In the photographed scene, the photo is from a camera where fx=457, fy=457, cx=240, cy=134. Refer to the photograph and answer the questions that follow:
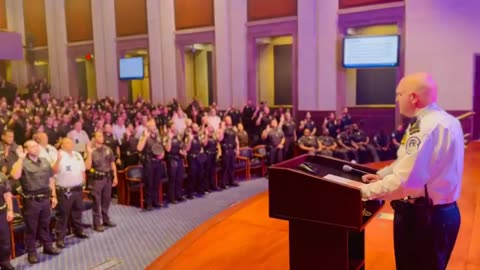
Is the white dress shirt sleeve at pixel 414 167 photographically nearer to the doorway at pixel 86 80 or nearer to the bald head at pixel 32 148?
the bald head at pixel 32 148

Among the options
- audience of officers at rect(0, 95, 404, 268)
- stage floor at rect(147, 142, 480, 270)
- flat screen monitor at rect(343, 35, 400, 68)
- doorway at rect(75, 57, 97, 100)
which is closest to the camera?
stage floor at rect(147, 142, 480, 270)

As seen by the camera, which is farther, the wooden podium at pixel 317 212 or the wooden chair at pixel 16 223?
the wooden chair at pixel 16 223

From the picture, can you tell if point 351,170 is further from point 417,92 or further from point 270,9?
point 270,9

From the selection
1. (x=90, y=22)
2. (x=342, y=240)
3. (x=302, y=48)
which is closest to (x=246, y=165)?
(x=302, y=48)

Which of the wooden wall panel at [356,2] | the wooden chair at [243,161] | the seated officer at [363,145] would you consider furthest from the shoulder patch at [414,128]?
the wooden wall panel at [356,2]

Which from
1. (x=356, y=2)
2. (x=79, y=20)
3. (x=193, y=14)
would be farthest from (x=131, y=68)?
(x=356, y=2)

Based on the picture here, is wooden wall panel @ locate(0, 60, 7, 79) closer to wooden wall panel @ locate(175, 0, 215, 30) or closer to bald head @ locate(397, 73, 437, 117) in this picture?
wooden wall panel @ locate(175, 0, 215, 30)

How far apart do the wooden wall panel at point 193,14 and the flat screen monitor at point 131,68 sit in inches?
84.7

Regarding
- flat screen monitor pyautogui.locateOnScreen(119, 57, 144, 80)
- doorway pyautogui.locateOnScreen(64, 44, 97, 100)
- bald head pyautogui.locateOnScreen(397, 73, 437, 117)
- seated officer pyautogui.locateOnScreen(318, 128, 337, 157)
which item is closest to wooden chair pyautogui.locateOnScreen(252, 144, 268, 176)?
seated officer pyautogui.locateOnScreen(318, 128, 337, 157)

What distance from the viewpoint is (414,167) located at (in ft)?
6.69

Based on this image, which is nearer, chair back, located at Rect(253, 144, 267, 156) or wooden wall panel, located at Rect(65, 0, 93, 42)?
chair back, located at Rect(253, 144, 267, 156)

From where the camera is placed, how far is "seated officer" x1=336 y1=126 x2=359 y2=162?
32.6ft

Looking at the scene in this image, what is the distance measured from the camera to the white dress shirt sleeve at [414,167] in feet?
6.71

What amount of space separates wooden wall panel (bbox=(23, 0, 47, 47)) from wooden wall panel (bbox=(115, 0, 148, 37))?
189 inches
